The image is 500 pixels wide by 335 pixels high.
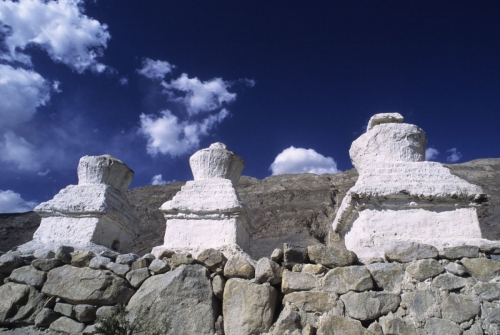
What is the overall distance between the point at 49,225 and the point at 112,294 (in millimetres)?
1628

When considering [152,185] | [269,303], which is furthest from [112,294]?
[152,185]

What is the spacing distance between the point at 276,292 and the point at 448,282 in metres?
1.35

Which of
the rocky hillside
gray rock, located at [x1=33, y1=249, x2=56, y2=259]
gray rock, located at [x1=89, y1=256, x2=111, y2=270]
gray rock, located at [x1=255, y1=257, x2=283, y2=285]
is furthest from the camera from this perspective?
the rocky hillside

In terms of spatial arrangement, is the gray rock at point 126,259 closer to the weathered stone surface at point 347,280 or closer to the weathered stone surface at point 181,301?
the weathered stone surface at point 181,301

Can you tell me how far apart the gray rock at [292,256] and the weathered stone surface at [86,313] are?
1791 millimetres

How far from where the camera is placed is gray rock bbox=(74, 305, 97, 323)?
142 inches

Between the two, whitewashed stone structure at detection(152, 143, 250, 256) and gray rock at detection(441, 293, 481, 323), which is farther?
whitewashed stone structure at detection(152, 143, 250, 256)

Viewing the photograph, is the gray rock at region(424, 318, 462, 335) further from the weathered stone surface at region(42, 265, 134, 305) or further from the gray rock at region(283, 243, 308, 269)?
the weathered stone surface at region(42, 265, 134, 305)

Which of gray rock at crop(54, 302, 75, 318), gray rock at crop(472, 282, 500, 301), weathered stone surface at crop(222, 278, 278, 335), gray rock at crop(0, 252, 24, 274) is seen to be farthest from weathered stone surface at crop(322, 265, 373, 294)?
gray rock at crop(0, 252, 24, 274)

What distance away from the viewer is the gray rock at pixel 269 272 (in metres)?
3.36

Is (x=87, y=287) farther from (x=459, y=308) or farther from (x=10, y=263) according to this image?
(x=459, y=308)

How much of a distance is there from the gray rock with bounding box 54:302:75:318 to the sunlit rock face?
0.76m

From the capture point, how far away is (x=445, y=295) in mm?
3072

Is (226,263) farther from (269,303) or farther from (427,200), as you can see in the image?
(427,200)
